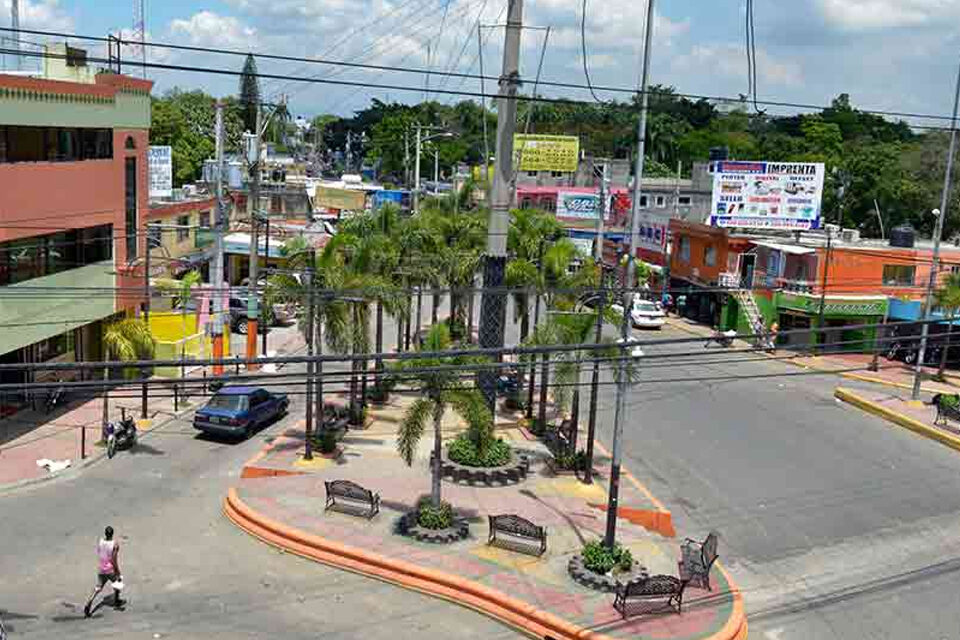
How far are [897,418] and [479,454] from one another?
14658 millimetres

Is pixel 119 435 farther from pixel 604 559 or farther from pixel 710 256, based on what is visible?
pixel 710 256

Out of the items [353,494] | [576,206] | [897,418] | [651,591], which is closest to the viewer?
[651,591]

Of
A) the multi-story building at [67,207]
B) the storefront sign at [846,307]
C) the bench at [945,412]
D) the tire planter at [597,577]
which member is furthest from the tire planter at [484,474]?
the storefront sign at [846,307]

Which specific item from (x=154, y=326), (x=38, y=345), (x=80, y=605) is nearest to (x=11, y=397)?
(x=38, y=345)

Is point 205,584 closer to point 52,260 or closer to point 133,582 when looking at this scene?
point 133,582

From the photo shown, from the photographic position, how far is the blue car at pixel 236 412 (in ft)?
77.2

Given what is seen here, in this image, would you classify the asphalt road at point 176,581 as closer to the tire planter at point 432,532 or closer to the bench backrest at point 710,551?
the tire planter at point 432,532

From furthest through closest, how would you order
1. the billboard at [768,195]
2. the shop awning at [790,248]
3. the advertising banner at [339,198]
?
1. the advertising banner at [339,198]
2. the billboard at [768,195]
3. the shop awning at [790,248]

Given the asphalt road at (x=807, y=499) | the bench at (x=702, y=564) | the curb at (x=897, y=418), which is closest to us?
the bench at (x=702, y=564)

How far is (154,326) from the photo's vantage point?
1240 inches

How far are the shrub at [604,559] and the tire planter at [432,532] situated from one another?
249 cm

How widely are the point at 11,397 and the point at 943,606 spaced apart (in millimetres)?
23485

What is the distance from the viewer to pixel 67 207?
24625 millimetres

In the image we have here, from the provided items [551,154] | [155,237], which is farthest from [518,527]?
[551,154]
